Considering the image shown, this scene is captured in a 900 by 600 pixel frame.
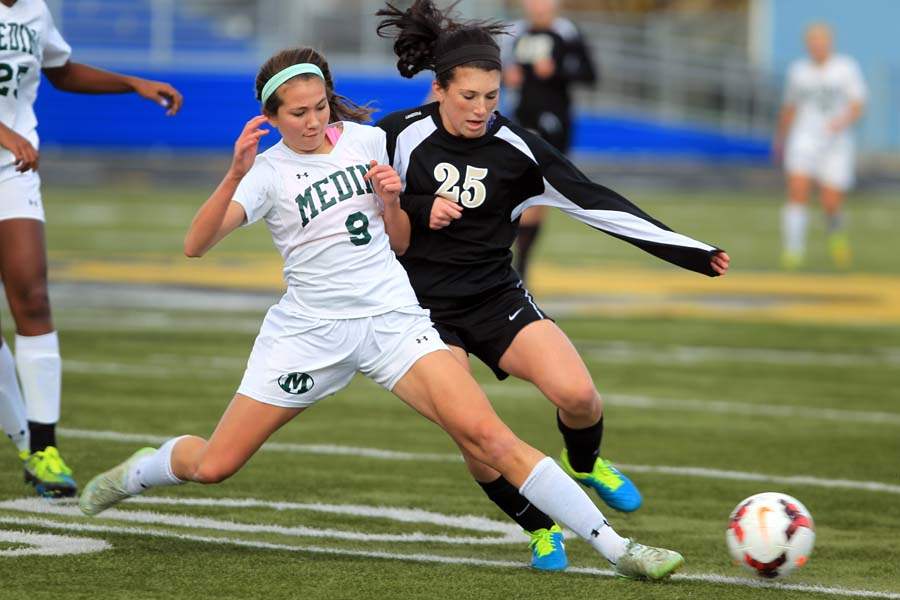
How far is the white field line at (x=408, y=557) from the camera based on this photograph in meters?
5.85

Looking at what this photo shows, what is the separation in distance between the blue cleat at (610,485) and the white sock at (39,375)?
86.0 inches

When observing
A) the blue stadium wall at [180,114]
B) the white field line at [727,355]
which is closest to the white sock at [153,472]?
the white field line at [727,355]

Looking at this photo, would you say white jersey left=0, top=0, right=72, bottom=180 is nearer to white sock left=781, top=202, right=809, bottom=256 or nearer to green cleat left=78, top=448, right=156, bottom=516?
green cleat left=78, top=448, right=156, bottom=516

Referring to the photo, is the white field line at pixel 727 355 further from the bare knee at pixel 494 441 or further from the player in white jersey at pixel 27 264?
the bare knee at pixel 494 441

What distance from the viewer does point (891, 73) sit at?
38.1m

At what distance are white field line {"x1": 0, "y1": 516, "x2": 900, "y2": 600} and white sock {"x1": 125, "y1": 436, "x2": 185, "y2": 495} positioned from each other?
210mm

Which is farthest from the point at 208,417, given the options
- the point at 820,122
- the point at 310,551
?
the point at 820,122

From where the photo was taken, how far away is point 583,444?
6969 mm

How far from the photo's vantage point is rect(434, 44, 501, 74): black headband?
635cm

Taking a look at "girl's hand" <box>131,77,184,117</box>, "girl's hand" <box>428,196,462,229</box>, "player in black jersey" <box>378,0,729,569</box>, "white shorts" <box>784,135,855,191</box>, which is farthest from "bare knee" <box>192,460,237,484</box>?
"white shorts" <box>784,135,855,191</box>

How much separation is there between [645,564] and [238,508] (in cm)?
201

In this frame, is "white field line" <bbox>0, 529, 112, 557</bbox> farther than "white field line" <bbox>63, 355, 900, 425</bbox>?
No

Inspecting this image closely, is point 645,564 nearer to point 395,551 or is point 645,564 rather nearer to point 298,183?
point 395,551

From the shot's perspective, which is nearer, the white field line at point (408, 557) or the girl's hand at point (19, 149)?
the white field line at point (408, 557)
